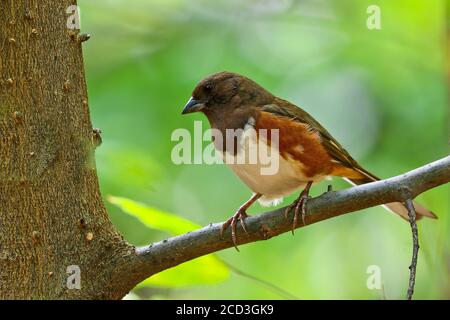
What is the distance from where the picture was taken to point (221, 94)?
12.0 ft

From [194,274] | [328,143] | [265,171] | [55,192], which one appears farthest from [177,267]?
[328,143]

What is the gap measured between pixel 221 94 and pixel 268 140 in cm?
51

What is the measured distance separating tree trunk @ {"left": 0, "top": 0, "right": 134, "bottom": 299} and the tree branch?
0.08 m

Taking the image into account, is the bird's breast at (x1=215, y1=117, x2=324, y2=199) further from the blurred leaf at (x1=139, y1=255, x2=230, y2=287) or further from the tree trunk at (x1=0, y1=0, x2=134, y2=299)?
the tree trunk at (x1=0, y1=0, x2=134, y2=299)

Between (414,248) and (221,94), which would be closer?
(414,248)

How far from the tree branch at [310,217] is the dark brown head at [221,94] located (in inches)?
46.7

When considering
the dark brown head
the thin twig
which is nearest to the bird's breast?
the dark brown head

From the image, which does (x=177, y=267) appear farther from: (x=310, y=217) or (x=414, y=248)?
(x=414, y=248)

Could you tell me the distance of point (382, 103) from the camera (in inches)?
227

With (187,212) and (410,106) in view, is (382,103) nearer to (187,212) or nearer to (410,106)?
(410,106)

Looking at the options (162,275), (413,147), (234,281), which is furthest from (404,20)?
(162,275)

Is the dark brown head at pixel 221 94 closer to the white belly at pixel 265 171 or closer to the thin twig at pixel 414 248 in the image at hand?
the white belly at pixel 265 171
